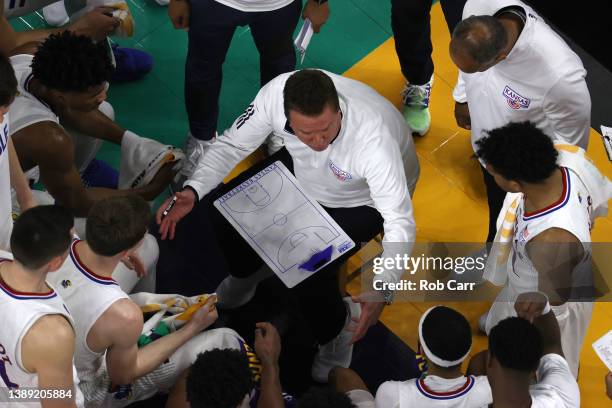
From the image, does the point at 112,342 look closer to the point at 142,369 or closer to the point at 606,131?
the point at 142,369

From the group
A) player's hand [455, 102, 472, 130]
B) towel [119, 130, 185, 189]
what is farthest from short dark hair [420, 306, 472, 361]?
towel [119, 130, 185, 189]

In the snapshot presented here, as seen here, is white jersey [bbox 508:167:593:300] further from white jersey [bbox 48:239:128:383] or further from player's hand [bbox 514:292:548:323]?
white jersey [bbox 48:239:128:383]

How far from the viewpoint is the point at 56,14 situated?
5617 millimetres

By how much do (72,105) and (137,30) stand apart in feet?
6.18

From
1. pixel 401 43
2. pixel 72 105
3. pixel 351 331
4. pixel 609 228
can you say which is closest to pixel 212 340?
pixel 351 331

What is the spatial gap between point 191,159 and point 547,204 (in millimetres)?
2387

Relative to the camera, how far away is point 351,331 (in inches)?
166

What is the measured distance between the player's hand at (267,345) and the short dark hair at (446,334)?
75 centimetres

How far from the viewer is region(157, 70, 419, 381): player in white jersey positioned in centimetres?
376

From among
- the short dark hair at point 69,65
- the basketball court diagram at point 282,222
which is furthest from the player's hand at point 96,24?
the basketball court diagram at point 282,222

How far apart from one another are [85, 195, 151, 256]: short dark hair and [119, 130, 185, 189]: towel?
4.02 ft

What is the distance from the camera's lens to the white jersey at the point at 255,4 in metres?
4.35

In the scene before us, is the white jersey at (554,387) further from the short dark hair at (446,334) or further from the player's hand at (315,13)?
the player's hand at (315,13)

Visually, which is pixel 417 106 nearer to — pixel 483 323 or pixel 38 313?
pixel 483 323
